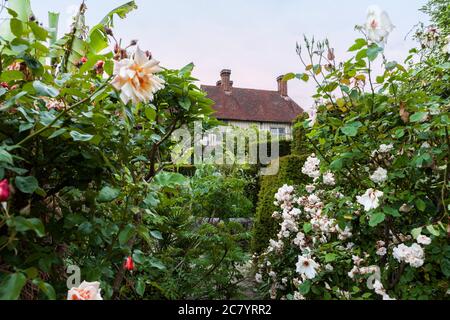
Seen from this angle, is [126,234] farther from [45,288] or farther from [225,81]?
[225,81]

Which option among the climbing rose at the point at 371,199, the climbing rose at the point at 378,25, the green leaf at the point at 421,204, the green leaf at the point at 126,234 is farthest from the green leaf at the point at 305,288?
the climbing rose at the point at 378,25

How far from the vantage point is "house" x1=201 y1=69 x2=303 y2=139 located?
76.7ft

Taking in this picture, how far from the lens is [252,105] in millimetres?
24656

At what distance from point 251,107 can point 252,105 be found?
0.27 m

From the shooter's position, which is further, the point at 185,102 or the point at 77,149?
the point at 185,102

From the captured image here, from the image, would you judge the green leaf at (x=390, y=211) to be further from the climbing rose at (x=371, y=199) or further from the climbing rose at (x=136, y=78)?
the climbing rose at (x=136, y=78)

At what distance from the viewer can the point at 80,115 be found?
45.4 inches

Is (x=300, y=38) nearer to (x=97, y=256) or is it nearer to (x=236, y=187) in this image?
(x=97, y=256)

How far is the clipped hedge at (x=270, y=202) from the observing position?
13.4 feet

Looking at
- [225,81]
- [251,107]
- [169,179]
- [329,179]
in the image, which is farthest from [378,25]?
[225,81]

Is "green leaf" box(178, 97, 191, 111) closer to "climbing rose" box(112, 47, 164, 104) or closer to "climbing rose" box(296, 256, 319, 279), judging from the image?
"climbing rose" box(112, 47, 164, 104)

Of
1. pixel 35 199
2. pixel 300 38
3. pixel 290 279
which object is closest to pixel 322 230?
pixel 290 279

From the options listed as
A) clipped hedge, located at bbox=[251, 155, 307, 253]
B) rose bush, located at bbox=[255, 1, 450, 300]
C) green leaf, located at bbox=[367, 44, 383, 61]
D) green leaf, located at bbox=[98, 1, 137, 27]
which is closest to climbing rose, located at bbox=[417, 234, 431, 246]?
rose bush, located at bbox=[255, 1, 450, 300]
